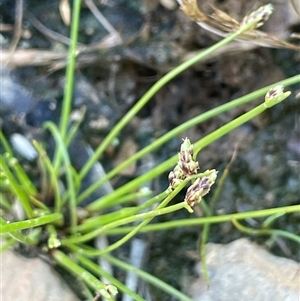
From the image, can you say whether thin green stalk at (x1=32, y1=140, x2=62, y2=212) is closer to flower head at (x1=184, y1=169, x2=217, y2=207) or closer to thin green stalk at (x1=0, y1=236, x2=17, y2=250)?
thin green stalk at (x1=0, y1=236, x2=17, y2=250)

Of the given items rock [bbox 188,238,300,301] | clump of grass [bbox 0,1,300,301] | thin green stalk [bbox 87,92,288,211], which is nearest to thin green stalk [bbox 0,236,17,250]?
clump of grass [bbox 0,1,300,301]

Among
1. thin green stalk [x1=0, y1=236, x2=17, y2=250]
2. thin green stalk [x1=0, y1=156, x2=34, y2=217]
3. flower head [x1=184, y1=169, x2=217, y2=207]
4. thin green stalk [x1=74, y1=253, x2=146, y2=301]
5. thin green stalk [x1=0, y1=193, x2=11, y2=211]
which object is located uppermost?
flower head [x1=184, y1=169, x2=217, y2=207]

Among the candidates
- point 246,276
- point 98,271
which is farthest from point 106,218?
point 246,276

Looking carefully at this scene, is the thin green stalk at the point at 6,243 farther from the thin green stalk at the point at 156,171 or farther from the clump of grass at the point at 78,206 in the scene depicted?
the thin green stalk at the point at 156,171

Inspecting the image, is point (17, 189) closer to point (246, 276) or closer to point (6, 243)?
point (6, 243)

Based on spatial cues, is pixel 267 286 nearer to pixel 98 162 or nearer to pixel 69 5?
pixel 98 162

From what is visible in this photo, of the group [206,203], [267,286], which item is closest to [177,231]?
[206,203]
